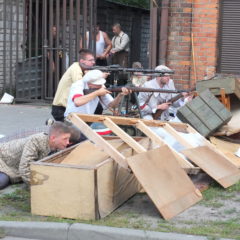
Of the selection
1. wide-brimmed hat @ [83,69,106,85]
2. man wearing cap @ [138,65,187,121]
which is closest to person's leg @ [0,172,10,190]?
wide-brimmed hat @ [83,69,106,85]

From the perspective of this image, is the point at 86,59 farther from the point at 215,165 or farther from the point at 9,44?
the point at 9,44

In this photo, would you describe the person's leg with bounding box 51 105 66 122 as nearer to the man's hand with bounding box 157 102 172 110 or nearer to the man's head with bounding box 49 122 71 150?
the man's hand with bounding box 157 102 172 110

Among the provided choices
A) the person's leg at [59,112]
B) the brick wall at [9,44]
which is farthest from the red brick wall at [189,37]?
the brick wall at [9,44]

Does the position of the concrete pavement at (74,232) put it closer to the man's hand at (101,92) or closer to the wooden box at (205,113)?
the man's hand at (101,92)

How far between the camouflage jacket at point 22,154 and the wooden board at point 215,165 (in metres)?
1.55

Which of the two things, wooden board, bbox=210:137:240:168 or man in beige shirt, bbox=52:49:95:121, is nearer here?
wooden board, bbox=210:137:240:168

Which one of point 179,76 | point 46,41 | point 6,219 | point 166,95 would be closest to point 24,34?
point 46,41

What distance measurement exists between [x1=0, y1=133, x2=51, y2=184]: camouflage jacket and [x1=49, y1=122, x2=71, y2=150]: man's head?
5.6 inches

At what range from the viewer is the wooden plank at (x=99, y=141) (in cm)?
554

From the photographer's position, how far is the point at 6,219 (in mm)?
5480

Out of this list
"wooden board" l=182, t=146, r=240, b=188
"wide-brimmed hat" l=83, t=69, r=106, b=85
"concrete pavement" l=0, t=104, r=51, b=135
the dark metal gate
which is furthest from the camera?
the dark metal gate

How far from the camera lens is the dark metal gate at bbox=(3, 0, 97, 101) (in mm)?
11742

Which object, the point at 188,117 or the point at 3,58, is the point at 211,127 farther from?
the point at 3,58

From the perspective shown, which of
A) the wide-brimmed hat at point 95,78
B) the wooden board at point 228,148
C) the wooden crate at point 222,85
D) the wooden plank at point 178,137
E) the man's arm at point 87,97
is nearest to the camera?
the wooden plank at point 178,137
